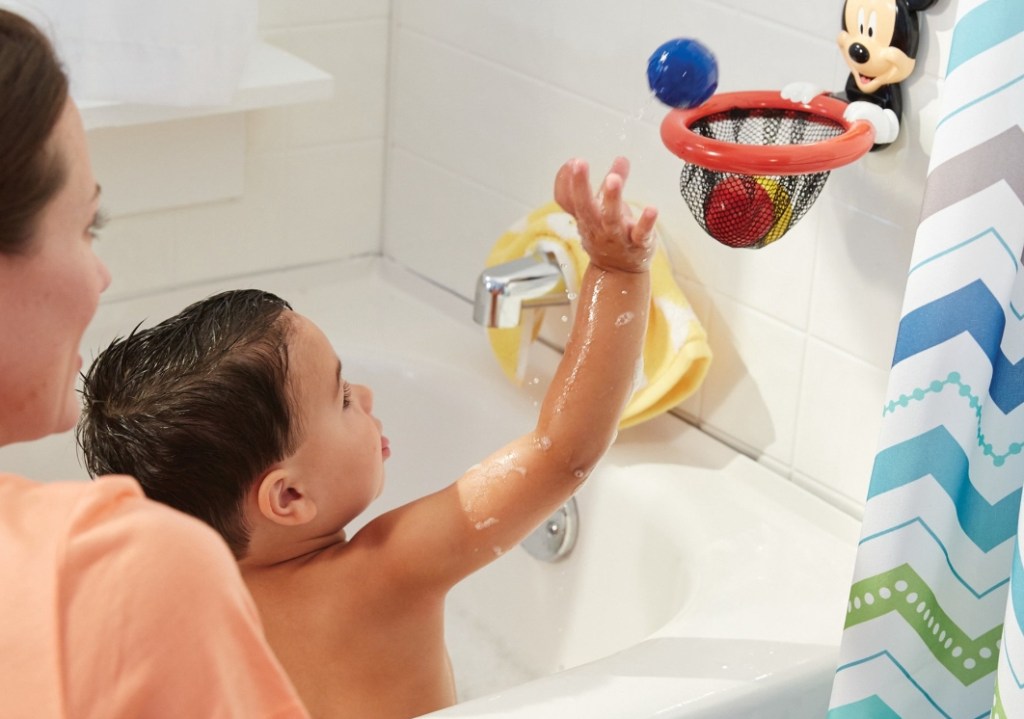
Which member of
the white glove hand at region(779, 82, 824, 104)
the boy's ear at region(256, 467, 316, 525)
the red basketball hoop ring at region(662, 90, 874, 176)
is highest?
the white glove hand at region(779, 82, 824, 104)

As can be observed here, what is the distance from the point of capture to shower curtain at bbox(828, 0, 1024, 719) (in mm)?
855

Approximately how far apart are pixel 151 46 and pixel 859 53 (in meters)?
0.75

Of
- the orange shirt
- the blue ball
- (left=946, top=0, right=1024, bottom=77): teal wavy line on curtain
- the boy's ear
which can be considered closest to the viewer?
the orange shirt

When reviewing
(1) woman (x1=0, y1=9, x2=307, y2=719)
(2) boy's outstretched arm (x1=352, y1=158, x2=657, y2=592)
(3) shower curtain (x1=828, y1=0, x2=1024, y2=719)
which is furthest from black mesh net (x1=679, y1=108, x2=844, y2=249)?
(1) woman (x1=0, y1=9, x2=307, y2=719)

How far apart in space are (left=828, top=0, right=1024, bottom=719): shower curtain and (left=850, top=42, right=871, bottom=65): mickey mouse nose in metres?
0.34

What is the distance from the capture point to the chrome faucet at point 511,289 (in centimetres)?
152

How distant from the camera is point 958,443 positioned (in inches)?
36.4

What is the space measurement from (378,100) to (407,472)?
52cm

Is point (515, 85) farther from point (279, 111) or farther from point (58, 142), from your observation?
point (58, 142)

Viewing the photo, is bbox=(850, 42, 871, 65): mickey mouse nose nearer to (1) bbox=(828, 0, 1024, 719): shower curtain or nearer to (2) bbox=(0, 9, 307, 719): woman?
(1) bbox=(828, 0, 1024, 719): shower curtain

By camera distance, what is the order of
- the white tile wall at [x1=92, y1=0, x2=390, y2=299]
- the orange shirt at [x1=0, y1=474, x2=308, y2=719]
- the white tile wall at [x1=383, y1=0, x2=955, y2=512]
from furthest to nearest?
the white tile wall at [x1=92, y1=0, x2=390, y2=299]
the white tile wall at [x1=383, y1=0, x2=955, y2=512]
the orange shirt at [x1=0, y1=474, x2=308, y2=719]

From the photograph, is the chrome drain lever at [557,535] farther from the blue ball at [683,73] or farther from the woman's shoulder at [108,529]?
the woman's shoulder at [108,529]

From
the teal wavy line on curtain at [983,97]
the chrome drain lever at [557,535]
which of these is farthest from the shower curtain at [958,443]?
the chrome drain lever at [557,535]

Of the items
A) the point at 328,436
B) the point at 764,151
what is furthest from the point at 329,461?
the point at 764,151
